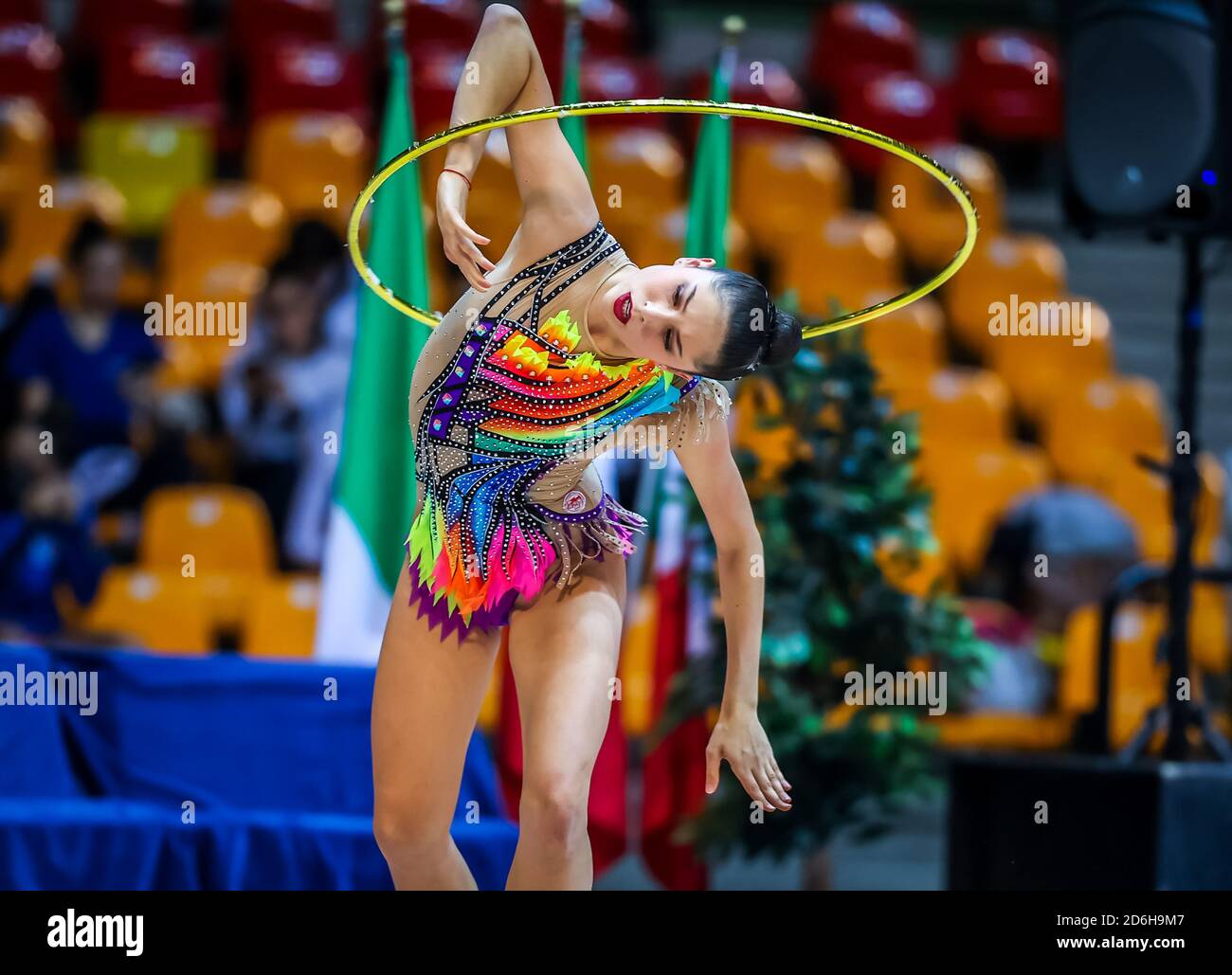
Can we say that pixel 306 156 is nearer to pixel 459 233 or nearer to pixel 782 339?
pixel 459 233

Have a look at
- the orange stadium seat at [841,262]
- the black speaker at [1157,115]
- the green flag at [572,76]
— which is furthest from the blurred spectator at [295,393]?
the black speaker at [1157,115]

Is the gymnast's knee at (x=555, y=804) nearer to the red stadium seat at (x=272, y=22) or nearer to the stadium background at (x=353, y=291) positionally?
the stadium background at (x=353, y=291)

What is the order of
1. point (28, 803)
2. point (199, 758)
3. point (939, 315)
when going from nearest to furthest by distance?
1. point (28, 803)
2. point (199, 758)
3. point (939, 315)

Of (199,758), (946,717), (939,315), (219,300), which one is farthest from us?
(939,315)

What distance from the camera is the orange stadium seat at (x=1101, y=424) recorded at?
771cm

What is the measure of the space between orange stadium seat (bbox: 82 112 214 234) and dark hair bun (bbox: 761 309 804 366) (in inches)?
215

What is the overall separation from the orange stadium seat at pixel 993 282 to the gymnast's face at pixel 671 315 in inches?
209

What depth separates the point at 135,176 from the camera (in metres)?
7.98

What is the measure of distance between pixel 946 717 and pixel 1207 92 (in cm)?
238

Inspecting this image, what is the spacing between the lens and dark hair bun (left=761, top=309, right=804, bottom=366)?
9.96 ft

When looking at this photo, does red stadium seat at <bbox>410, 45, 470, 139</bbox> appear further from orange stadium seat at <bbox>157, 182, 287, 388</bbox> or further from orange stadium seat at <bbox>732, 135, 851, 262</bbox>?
orange stadium seat at <bbox>732, 135, 851, 262</bbox>

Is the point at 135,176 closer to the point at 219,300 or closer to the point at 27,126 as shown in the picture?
the point at 27,126

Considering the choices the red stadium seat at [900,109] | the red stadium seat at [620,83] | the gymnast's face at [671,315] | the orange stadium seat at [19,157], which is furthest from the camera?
the red stadium seat at [900,109]
